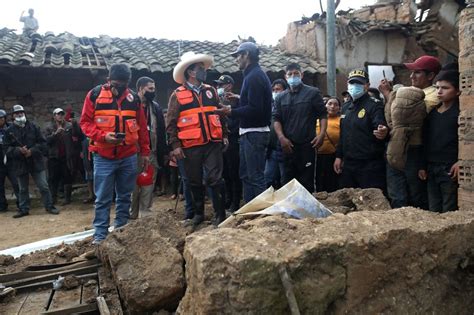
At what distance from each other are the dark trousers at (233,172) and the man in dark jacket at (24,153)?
135 inches

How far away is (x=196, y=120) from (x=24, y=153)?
430 cm

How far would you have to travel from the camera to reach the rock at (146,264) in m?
2.46

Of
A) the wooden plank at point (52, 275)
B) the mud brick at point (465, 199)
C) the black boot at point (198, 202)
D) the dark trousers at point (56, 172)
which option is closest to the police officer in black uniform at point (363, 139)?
the mud brick at point (465, 199)

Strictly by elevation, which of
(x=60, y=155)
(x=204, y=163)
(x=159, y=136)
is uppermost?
(x=159, y=136)

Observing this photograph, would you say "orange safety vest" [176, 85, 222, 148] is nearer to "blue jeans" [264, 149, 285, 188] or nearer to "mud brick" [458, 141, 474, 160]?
"blue jeans" [264, 149, 285, 188]

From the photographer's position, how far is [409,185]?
12.8ft

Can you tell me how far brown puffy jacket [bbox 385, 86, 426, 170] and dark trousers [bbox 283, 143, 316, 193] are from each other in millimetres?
1031

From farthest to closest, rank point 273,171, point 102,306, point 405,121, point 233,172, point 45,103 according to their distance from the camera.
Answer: point 45,103 → point 233,172 → point 273,171 → point 405,121 → point 102,306

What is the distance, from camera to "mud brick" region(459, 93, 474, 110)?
3.12 m

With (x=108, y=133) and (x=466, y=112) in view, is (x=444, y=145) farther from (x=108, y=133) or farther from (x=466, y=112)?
(x=108, y=133)

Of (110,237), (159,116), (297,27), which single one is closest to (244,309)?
(110,237)

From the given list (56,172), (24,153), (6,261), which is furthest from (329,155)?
(56,172)

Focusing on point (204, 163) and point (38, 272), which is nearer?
Result: point (38, 272)

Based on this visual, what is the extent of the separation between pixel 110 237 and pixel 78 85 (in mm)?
7165
